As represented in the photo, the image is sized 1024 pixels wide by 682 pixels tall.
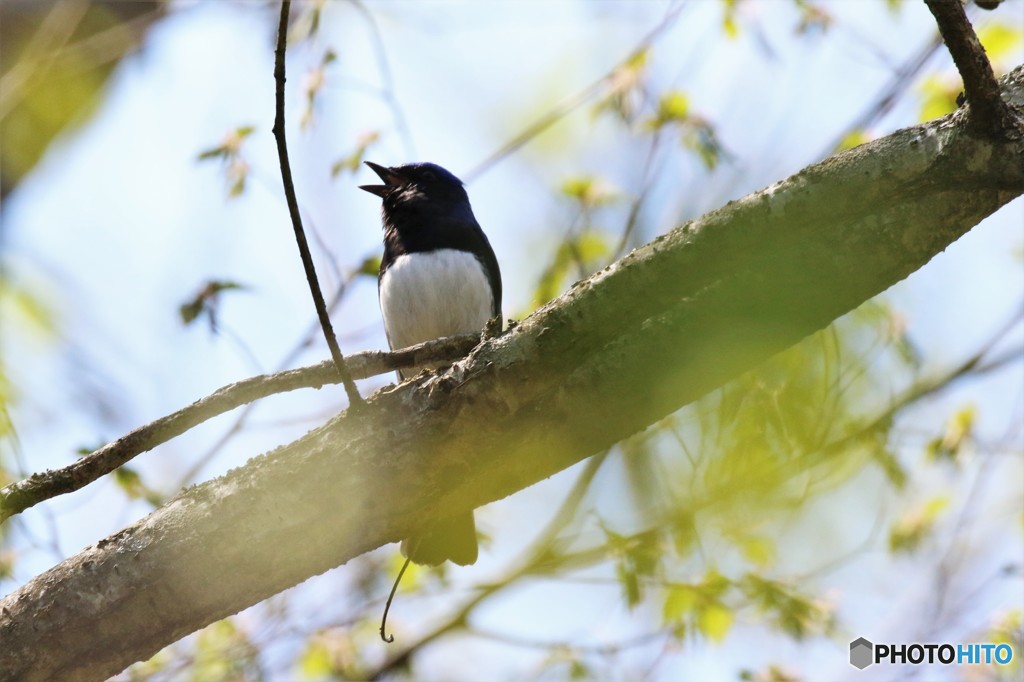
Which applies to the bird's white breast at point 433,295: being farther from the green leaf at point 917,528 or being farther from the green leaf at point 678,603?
the green leaf at point 917,528

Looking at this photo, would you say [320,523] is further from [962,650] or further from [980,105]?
[962,650]

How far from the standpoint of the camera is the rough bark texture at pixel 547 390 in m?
2.42

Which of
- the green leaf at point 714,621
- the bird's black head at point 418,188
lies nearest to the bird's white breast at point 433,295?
the bird's black head at point 418,188

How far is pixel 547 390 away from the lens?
8.38 feet

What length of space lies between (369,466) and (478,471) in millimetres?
301

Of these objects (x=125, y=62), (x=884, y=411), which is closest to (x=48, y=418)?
(x=125, y=62)

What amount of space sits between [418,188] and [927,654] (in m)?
3.50

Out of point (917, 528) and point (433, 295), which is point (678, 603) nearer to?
point (917, 528)

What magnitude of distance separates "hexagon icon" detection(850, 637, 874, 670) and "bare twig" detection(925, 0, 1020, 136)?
9.39 ft

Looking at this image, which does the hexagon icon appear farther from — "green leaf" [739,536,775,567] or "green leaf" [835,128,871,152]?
"green leaf" [835,128,871,152]

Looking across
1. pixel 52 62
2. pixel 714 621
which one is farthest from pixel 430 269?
pixel 52 62

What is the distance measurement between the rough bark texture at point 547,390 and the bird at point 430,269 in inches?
71.9

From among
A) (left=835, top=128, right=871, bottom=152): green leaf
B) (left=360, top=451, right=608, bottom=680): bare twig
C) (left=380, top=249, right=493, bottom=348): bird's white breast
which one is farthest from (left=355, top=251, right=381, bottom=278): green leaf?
(left=835, top=128, right=871, bottom=152): green leaf

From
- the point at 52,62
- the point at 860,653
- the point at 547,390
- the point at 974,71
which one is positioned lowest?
the point at 860,653
